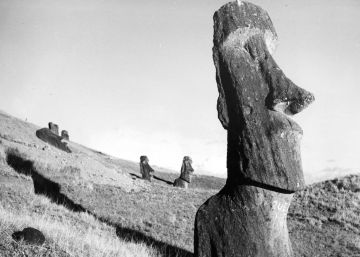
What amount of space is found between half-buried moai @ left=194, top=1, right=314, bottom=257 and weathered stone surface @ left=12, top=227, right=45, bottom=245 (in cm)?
287

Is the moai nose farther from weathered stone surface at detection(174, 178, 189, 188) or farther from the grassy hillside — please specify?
weathered stone surface at detection(174, 178, 189, 188)

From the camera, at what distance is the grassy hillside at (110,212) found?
812cm

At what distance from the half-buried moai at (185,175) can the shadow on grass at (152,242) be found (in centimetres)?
1808

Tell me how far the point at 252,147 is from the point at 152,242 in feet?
17.8

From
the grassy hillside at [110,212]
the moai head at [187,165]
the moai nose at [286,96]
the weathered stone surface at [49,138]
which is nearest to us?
the moai nose at [286,96]

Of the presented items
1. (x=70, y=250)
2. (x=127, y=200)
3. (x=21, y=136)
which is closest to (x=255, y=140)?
(x=70, y=250)

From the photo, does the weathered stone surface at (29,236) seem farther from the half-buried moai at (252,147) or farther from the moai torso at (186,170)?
the moai torso at (186,170)

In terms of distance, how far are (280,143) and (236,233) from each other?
1.81 m

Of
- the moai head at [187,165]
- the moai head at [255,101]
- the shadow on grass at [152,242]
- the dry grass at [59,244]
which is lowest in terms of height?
the shadow on grass at [152,242]

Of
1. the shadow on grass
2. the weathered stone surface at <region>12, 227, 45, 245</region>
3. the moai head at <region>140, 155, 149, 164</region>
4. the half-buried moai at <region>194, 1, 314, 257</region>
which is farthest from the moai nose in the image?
the moai head at <region>140, 155, 149, 164</region>

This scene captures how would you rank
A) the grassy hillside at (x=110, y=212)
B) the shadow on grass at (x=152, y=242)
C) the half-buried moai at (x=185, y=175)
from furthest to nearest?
1. the half-buried moai at (x=185, y=175)
2. the shadow on grass at (x=152, y=242)
3. the grassy hillside at (x=110, y=212)

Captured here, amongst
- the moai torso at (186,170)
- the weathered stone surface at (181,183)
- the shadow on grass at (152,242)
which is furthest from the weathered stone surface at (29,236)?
the moai torso at (186,170)

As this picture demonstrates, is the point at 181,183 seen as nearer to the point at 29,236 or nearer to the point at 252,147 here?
the point at 252,147

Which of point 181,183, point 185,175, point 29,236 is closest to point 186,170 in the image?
point 185,175
